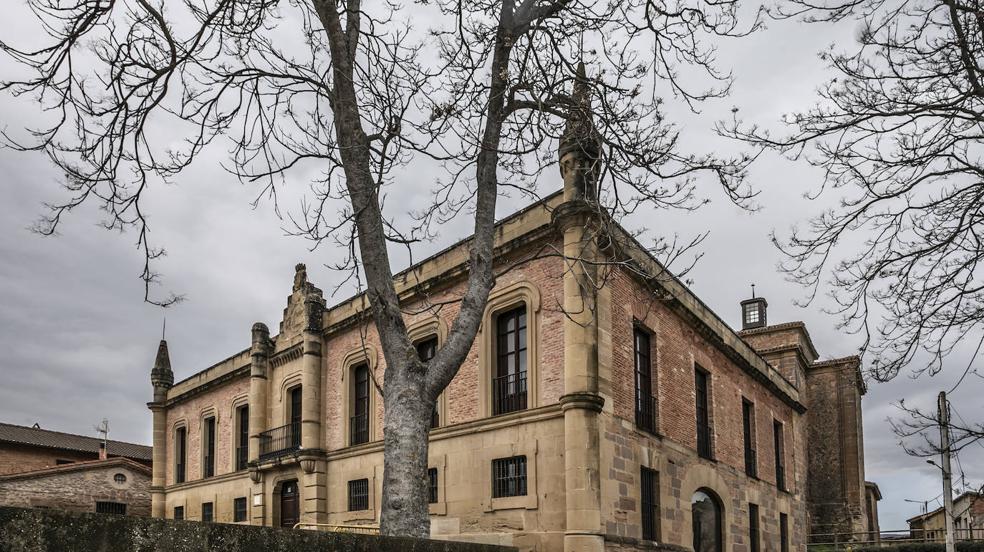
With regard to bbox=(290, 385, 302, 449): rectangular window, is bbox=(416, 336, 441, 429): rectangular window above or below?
above

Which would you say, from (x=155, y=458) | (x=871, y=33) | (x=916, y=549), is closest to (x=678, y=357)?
(x=871, y=33)

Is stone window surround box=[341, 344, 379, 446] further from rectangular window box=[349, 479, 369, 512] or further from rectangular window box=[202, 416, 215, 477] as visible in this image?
rectangular window box=[202, 416, 215, 477]

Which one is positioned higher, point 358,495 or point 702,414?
point 702,414

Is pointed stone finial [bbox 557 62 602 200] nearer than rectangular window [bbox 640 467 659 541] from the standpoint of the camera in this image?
Yes

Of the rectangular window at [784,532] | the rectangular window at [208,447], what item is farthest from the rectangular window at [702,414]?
the rectangular window at [208,447]

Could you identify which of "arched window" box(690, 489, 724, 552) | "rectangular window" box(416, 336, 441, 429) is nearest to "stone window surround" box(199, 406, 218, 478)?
"rectangular window" box(416, 336, 441, 429)

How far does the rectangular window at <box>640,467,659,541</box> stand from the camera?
1680 cm

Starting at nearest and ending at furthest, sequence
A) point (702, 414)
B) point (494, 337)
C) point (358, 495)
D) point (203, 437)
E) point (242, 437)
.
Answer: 1. point (494, 337)
2. point (358, 495)
3. point (702, 414)
4. point (242, 437)
5. point (203, 437)

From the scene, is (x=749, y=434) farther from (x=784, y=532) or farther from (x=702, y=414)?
(x=702, y=414)

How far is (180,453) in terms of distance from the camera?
109 ft

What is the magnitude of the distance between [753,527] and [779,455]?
4662 mm

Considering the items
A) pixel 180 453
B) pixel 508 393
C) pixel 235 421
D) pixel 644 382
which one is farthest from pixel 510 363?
pixel 180 453

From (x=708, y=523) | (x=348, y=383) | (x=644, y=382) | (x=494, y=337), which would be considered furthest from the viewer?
(x=348, y=383)

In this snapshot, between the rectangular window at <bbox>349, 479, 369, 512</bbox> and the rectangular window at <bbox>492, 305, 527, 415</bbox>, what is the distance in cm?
526
